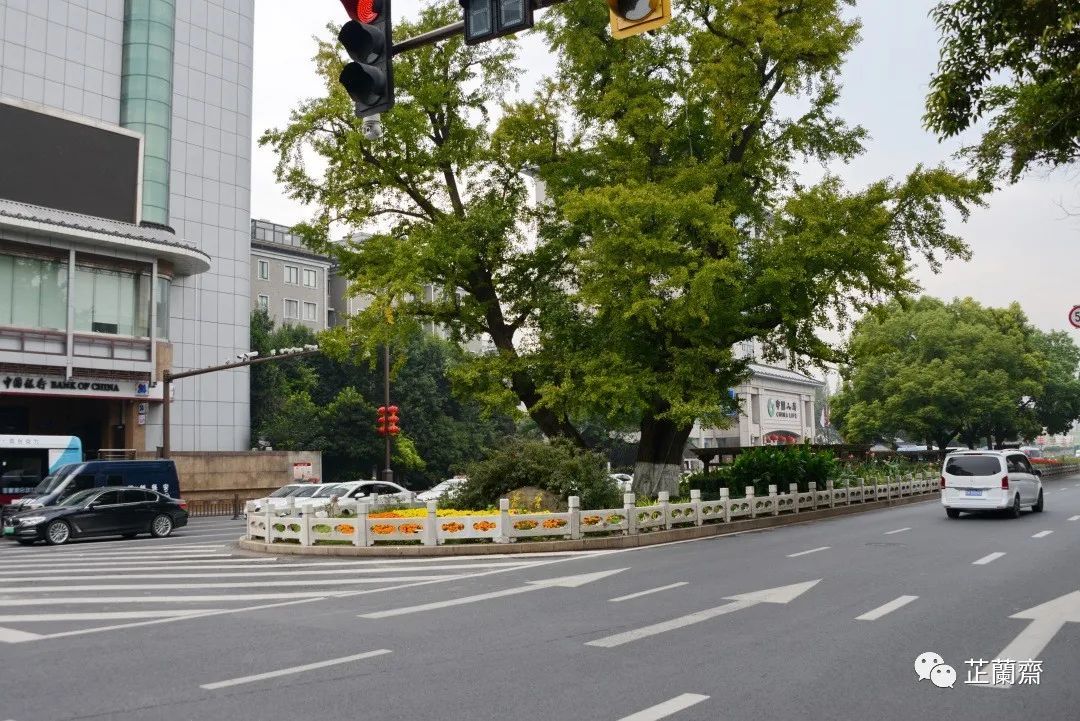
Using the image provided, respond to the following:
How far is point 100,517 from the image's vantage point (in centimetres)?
2569

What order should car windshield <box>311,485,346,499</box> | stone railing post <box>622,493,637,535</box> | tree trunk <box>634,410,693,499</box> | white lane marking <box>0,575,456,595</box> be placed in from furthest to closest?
car windshield <box>311,485,346,499</box> < tree trunk <box>634,410,693,499</box> < stone railing post <box>622,493,637,535</box> < white lane marking <box>0,575,456,595</box>

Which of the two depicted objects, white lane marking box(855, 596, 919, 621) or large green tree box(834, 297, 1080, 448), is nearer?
white lane marking box(855, 596, 919, 621)

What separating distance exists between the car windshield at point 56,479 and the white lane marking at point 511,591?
21.2 m

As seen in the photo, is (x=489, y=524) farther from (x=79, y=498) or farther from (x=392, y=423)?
(x=392, y=423)

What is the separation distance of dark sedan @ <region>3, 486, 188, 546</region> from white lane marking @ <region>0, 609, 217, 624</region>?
1488cm

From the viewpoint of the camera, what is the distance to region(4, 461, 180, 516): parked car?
2744 cm

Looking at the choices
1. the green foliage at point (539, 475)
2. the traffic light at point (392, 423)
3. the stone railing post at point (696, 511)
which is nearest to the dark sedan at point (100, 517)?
the traffic light at point (392, 423)

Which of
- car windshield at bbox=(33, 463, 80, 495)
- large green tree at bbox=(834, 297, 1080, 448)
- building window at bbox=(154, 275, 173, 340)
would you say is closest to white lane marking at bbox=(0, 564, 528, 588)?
car windshield at bbox=(33, 463, 80, 495)

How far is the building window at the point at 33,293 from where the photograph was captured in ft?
131

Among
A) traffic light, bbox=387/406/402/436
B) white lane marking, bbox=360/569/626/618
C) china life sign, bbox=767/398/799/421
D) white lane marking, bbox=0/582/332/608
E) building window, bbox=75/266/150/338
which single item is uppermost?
building window, bbox=75/266/150/338

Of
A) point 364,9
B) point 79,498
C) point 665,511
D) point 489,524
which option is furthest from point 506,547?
point 79,498

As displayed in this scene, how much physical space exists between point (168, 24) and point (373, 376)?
25.4 metres

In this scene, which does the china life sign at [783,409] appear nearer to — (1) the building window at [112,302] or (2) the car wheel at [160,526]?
(1) the building window at [112,302]

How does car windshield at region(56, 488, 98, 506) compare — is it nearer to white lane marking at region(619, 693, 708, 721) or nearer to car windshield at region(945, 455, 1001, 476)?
white lane marking at region(619, 693, 708, 721)
